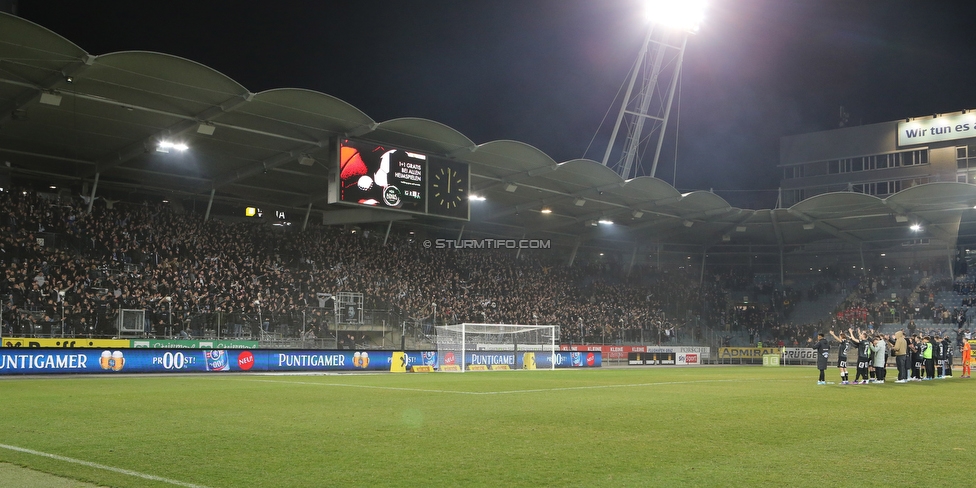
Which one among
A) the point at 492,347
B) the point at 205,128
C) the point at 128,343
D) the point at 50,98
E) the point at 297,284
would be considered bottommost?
the point at 492,347

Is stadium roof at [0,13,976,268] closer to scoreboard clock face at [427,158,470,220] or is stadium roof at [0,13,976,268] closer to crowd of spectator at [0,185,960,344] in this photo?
scoreboard clock face at [427,158,470,220]

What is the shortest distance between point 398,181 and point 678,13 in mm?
26578

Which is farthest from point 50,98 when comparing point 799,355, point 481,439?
point 799,355

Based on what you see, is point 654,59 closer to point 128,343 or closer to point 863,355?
point 863,355

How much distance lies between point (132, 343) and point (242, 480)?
26219mm

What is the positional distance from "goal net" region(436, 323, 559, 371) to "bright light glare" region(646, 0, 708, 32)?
2212cm

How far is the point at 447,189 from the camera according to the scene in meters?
34.3

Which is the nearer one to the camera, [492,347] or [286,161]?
[286,161]

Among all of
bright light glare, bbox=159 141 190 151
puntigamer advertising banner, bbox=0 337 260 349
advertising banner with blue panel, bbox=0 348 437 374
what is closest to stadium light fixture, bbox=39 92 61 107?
bright light glare, bbox=159 141 190 151

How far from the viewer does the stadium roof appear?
87.3ft

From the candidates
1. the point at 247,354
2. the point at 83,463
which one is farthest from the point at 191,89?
the point at 83,463

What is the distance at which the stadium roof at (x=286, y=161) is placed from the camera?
2661 cm

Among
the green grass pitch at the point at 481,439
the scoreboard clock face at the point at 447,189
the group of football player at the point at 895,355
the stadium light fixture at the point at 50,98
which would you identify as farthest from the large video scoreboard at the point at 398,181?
the group of football player at the point at 895,355

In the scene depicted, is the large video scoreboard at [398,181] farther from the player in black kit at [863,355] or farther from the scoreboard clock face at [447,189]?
the player in black kit at [863,355]
